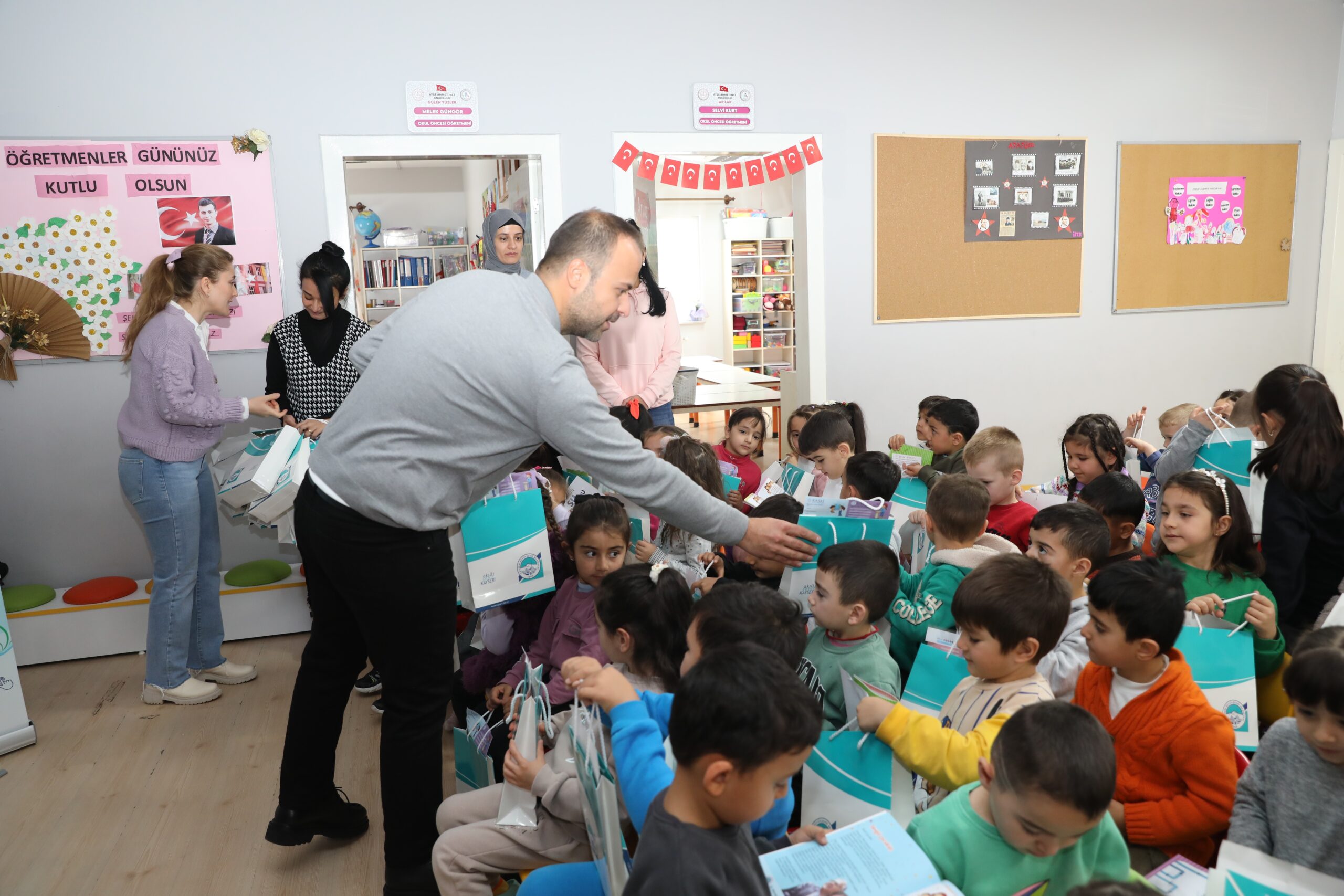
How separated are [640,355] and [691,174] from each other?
1243 millimetres

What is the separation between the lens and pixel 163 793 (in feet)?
9.06

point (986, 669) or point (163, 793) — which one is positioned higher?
point (986, 669)

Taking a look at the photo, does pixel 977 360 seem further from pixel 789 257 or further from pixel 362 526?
pixel 789 257

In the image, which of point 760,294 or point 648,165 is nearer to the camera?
point 648,165

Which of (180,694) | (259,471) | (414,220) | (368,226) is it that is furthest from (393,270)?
(259,471)

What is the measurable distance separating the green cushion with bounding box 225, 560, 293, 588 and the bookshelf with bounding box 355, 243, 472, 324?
16.1ft

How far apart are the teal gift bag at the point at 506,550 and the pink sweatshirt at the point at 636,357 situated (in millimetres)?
1454

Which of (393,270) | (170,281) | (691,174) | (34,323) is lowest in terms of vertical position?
(34,323)

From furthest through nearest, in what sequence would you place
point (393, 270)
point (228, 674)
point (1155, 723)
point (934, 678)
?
1. point (393, 270)
2. point (228, 674)
3. point (934, 678)
4. point (1155, 723)

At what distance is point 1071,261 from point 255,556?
14.9 ft

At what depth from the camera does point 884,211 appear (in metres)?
4.82

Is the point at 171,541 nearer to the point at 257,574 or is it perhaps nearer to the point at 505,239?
the point at 257,574

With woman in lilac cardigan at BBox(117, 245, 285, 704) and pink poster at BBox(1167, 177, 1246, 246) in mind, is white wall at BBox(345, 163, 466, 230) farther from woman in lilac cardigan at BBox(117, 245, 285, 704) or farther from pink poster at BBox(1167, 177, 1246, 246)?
pink poster at BBox(1167, 177, 1246, 246)

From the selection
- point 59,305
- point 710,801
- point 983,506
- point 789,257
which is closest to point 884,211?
point 983,506
